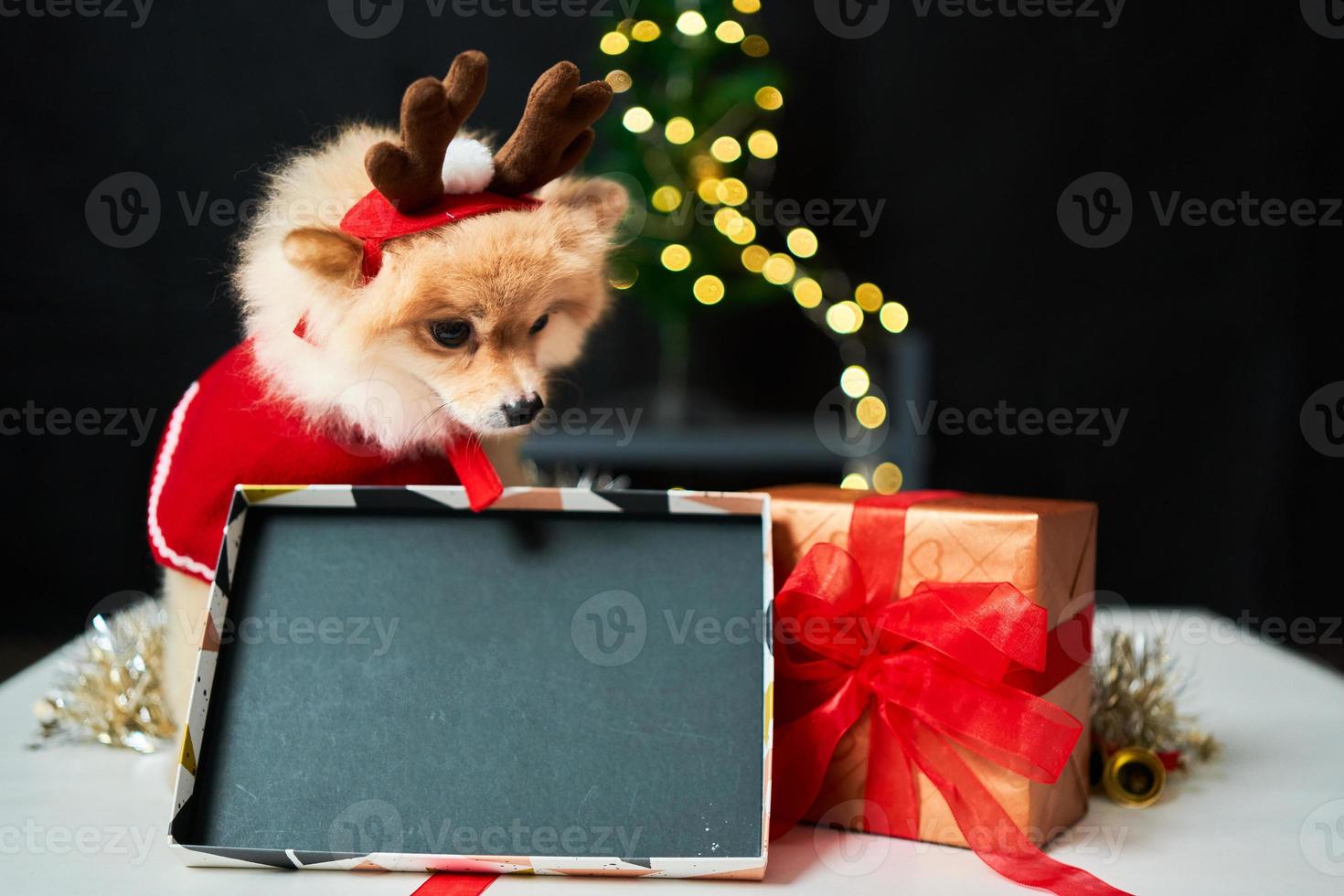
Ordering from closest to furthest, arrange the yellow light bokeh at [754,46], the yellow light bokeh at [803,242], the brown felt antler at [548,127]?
the brown felt antler at [548,127] → the yellow light bokeh at [754,46] → the yellow light bokeh at [803,242]

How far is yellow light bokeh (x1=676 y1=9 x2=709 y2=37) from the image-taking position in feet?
6.16

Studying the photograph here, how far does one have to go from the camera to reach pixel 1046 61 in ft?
7.02

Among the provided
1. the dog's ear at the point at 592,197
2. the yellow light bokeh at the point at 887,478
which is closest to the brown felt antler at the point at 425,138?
the dog's ear at the point at 592,197

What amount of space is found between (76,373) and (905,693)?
167 centimetres

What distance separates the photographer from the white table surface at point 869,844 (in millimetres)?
659

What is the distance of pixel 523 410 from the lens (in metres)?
0.77

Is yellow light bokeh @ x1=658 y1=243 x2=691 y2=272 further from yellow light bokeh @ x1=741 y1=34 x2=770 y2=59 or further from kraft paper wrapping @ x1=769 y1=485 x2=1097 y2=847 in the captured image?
kraft paper wrapping @ x1=769 y1=485 x2=1097 y2=847

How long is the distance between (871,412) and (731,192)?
1.72 ft

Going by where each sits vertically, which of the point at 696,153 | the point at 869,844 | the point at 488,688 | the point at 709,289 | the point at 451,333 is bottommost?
the point at 869,844

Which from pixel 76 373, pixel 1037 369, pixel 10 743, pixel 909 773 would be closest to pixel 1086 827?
pixel 909 773

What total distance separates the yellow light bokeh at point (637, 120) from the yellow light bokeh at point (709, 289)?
0.29 m

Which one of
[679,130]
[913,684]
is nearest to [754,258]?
[679,130]

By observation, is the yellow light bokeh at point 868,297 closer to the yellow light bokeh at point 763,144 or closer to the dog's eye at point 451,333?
the yellow light bokeh at point 763,144

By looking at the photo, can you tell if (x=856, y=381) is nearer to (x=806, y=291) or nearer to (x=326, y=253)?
(x=806, y=291)
